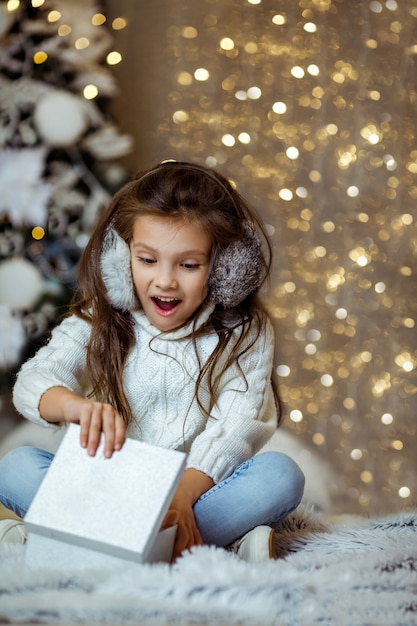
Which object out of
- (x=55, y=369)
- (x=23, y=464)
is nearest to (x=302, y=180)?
(x=55, y=369)

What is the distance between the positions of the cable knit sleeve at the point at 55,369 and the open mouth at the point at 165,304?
0.49 feet

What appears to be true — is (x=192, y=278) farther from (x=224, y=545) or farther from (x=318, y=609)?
(x=318, y=609)

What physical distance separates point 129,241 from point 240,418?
33 cm

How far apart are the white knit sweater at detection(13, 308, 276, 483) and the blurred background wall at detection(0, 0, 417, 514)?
0.87 meters

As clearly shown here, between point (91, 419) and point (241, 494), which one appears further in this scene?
point (241, 494)

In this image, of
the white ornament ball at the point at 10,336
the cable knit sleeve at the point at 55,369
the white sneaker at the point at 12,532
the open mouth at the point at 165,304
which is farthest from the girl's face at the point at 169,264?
the white ornament ball at the point at 10,336

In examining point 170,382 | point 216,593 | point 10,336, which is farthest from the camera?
point 10,336

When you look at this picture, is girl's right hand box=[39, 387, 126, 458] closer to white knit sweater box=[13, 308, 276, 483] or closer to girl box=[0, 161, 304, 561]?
girl box=[0, 161, 304, 561]

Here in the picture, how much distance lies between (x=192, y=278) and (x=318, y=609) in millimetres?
553

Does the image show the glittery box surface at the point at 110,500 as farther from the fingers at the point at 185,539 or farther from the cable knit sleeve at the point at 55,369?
the cable knit sleeve at the point at 55,369

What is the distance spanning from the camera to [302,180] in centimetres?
221

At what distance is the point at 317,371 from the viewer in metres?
2.19

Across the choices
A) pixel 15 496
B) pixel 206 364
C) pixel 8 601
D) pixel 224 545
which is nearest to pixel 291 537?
pixel 224 545

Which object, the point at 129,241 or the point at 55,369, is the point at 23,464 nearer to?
the point at 55,369
